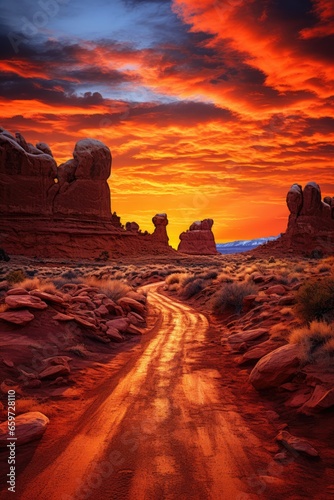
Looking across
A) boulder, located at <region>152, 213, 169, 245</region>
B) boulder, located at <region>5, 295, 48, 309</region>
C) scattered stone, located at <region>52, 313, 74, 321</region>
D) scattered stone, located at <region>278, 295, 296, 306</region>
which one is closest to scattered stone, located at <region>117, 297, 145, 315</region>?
scattered stone, located at <region>52, 313, 74, 321</region>

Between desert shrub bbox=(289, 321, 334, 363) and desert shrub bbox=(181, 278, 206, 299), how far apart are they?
13.0 metres

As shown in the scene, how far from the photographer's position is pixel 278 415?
5.36 meters

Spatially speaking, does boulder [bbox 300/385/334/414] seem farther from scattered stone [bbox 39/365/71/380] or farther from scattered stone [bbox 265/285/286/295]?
scattered stone [bbox 265/285/286/295]

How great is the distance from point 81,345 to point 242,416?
15.5 ft

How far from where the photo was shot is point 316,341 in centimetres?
652

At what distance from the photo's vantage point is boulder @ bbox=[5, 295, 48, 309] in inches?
347

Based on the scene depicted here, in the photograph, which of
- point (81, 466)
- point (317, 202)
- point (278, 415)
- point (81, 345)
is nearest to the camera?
point (81, 466)

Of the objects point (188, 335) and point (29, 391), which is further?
point (188, 335)

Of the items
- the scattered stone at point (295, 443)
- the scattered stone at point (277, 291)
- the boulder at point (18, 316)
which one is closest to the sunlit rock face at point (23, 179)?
the scattered stone at point (277, 291)

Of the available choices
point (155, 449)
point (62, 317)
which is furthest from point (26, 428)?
point (62, 317)

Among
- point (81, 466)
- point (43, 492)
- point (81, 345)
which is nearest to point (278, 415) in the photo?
point (81, 466)

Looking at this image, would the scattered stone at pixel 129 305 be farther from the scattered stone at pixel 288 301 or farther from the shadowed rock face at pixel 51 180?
the shadowed rock face at pixel 51 180

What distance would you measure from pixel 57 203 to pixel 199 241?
5134 cm

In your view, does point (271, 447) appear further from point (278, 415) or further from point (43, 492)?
point (43, 492)
